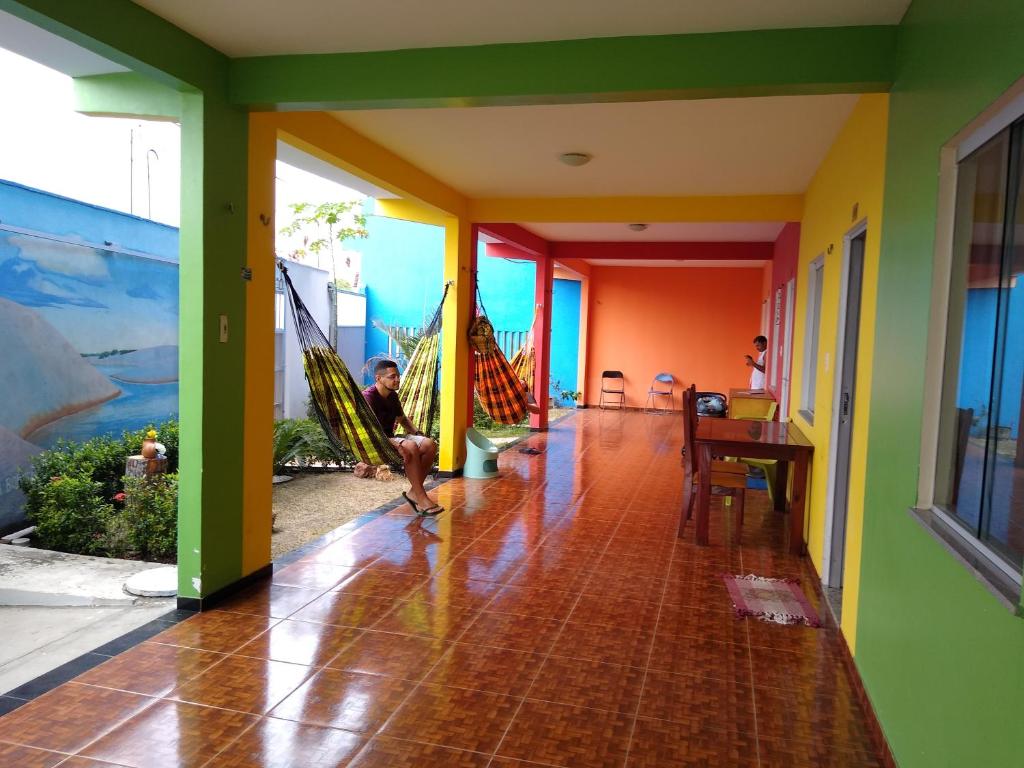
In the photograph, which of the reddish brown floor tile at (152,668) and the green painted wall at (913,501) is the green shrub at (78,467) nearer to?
the reddish brown floor tile at (152,668)

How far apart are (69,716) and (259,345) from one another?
1653 millimetres

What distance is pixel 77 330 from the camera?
4902 millimetres

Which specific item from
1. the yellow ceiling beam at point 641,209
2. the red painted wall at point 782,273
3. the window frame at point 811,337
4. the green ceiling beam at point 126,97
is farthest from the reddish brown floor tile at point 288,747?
the yellow ceiling beam at point 641,209

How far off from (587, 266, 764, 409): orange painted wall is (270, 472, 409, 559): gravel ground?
6.08 m

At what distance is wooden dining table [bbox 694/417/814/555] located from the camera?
3967 millimetres

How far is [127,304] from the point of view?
5.34 metres

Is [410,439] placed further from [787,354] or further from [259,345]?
[787,354]

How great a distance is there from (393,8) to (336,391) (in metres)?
2.21

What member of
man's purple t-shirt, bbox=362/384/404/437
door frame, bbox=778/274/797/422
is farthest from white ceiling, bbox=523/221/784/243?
man's purple t-shirt, bbox=362/384/404/437

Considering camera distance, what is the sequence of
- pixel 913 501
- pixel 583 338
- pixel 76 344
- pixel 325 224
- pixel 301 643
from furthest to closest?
pixel 583 338, pixel 325 224, pixel 76 344, pixel 301 643, pixel 913 501

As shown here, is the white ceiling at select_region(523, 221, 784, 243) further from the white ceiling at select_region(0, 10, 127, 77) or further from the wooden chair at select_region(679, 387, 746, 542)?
the white ceiling at select_region(0, 10, 127, 77)

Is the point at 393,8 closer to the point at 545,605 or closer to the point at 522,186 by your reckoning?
the point at 545,605

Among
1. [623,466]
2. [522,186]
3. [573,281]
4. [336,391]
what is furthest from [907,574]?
[573,281]

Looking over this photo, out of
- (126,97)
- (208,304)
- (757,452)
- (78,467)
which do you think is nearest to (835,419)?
(757,452)
